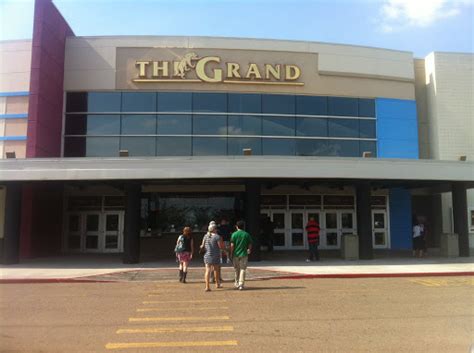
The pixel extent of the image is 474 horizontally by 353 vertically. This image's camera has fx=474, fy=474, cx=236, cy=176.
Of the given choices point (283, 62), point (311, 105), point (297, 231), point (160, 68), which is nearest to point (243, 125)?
point (311, 105)

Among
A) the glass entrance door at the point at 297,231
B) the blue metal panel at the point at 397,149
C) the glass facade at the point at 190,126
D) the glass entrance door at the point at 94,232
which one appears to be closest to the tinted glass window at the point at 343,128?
the glass facade at the point at 190,126

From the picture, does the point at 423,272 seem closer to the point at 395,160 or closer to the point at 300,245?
the point at 395,160

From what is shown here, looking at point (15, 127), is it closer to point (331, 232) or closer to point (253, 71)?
point (253, 71)

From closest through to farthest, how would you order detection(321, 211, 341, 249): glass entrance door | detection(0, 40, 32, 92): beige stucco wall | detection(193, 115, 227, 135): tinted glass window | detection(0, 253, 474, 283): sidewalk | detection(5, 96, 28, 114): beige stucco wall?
detection(0, 253, 474, 283): sidewalk
detection(5, 96, 28, 114): beige stucco wall
detection(0, 40, 32, 92): beige stucco wall
detection(193, 115, 227, 135): tinted glass window
detection(321, 211, 341, 249): glass entrance door

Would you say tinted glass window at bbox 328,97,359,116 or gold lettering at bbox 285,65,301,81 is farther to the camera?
tinted glass window at bbox 328,97,359,116

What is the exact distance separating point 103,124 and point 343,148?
1194 cm

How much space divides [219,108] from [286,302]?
1450 centimetres

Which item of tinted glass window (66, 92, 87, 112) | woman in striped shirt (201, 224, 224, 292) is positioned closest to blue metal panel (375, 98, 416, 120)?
tinted glass window (66, 92, 87, 112)

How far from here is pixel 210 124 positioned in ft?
75.7

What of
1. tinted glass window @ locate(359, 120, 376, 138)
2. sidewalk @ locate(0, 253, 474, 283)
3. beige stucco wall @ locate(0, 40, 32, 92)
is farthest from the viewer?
tinted glass window @ locate(359, 120, 376, 138)

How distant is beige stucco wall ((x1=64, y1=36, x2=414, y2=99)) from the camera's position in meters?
23.1

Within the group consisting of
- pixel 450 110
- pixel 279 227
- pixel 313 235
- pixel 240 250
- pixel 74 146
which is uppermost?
pixel 450 110

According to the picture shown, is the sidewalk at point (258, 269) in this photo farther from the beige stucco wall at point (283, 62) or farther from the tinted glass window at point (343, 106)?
the beige stucco wall at point (283, 62)

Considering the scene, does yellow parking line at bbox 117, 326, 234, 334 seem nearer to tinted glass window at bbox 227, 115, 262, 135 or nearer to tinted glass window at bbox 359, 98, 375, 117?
tinted glass window at bbox 227, 115, 262, 135
